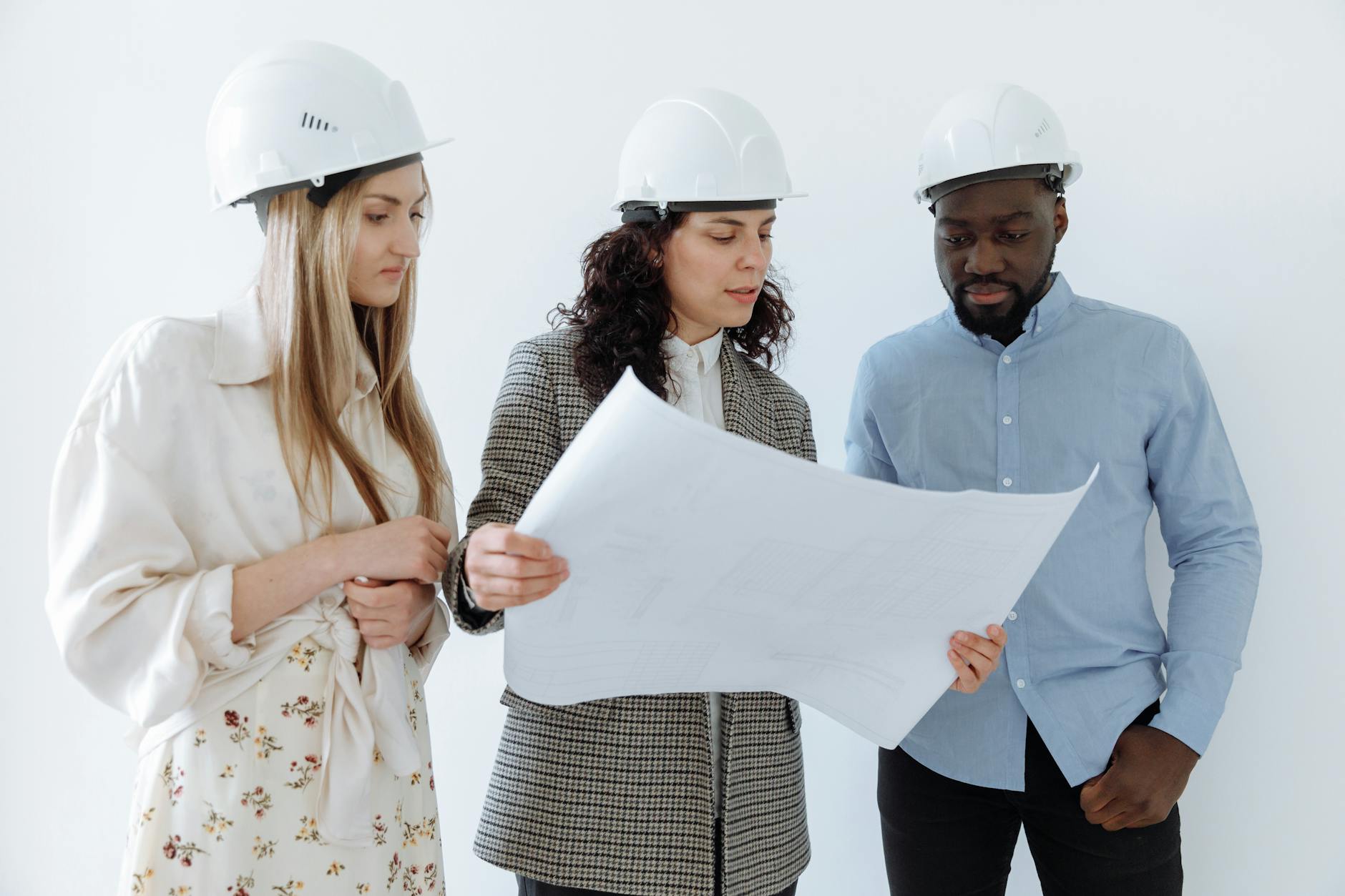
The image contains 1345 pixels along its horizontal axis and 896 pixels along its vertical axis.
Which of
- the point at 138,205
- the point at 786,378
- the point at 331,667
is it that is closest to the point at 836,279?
the point at 786,378

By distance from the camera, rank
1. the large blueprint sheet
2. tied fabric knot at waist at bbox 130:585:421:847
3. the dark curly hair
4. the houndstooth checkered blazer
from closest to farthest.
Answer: the large blueprint sheet, tied fabric knot at waist at bbox 130:585:421:847, the houndstooth checkered blazer, the dark curly hair

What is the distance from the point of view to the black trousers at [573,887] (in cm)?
144

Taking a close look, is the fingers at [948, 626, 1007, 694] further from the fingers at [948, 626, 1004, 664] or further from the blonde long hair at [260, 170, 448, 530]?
the blonde long hair at [260, 170, 448, 530]

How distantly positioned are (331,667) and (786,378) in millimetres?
1264

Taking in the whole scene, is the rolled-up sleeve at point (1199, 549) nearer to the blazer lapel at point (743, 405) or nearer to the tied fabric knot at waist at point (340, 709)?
the blazer lapel at point (743, 405)

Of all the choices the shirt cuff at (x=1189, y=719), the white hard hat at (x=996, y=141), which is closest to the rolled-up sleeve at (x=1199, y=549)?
the shirt cuff at (x=1189, y=719)

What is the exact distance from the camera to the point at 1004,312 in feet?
5.55

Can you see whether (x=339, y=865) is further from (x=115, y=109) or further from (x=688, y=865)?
(x=115, y=109)

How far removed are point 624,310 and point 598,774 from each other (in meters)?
0.68

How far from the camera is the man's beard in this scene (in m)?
1.69

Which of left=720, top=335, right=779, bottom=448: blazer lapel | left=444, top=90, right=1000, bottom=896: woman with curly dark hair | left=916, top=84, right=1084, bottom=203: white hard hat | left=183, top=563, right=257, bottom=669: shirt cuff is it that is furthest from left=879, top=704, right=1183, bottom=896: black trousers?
left=183, top=563, right=257, bottom=669: shirt cuff

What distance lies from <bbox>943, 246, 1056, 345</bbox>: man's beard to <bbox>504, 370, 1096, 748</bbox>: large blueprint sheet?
1.82 ft

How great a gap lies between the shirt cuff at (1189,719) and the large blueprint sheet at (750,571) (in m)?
0.43

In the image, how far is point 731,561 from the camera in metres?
1.15
